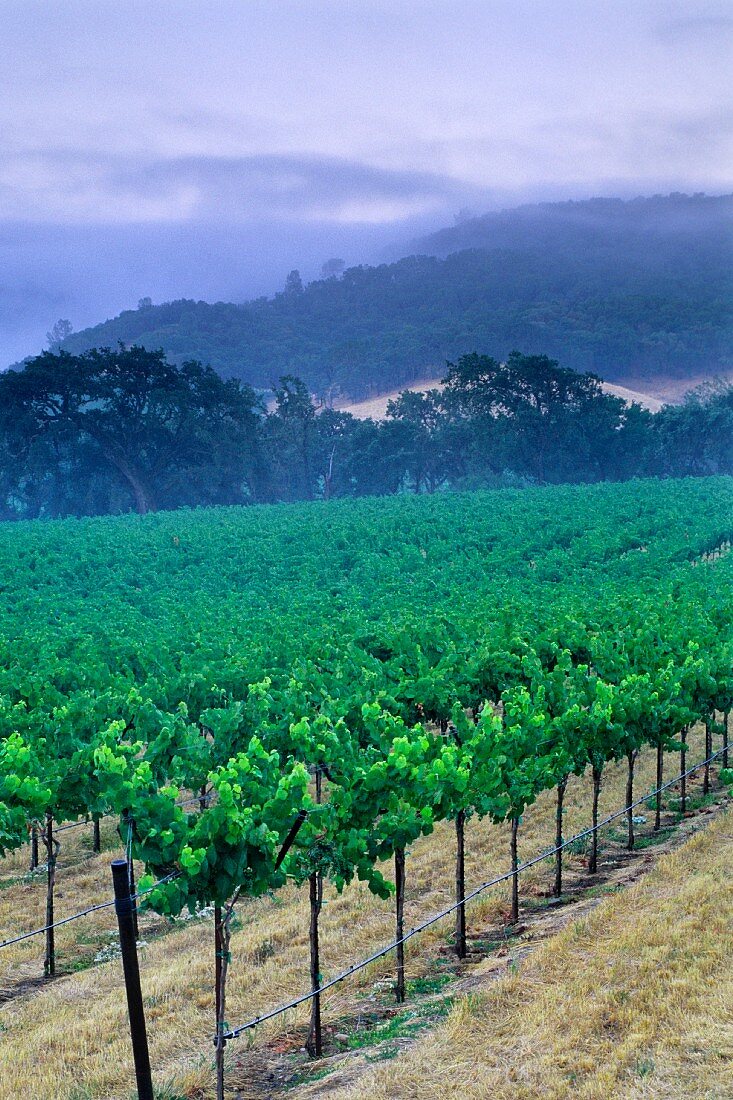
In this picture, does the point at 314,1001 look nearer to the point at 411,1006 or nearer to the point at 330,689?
the point at 411,1006

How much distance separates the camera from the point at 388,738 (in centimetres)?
1116

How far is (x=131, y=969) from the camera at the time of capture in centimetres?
727

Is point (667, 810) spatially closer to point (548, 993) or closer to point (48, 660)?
point (548, 993)

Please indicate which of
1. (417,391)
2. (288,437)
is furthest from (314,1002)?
(417,391)

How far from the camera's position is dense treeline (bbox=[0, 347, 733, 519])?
76.3 meters

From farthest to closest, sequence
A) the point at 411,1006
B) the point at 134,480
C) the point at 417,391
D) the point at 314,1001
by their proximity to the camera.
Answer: the point at 417,391 → the point at 134,480 → the point at 411,1006 → the point at 314,1001

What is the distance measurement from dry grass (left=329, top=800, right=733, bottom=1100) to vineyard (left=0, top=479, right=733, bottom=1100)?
1123mm

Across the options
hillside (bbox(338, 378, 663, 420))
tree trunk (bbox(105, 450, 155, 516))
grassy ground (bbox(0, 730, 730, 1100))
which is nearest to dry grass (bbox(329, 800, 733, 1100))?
grassy ground (bbox(0, 730, 730, 1100))

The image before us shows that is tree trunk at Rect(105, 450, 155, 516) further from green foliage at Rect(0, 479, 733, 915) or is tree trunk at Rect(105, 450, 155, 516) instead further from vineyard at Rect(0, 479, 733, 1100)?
vineyard at Rect(0, 479, 733, 1100)

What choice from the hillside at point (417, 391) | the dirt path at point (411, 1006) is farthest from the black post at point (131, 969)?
the hillside at point (417, 391)

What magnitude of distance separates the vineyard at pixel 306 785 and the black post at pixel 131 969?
665 millimetres

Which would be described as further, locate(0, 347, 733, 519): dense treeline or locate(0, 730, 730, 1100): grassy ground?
locate(0, 347, 733, 519): dense treeline

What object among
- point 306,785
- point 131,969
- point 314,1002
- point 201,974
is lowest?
point 201,974

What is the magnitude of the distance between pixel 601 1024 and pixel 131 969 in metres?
3.96
